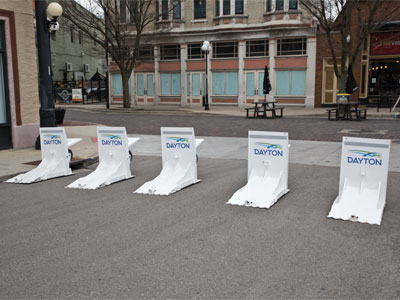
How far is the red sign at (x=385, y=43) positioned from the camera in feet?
87.5

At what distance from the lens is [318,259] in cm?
424

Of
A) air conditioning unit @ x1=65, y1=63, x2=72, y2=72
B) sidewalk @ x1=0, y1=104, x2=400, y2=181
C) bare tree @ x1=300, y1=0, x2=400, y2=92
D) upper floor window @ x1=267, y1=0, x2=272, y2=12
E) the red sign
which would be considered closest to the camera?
sidewalk @ x1=0, y1=104, x2=400, y2=181

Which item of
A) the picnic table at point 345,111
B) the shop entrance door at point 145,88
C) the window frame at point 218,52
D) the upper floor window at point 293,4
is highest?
the upper floor window at point 293,4

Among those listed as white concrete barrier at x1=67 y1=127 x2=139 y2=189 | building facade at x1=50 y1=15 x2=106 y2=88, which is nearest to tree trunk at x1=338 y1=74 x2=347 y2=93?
white concrete barrier at x1=67 y1=127 x2=139 y2=189

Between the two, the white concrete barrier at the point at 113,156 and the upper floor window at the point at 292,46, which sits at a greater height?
the upper floor window at the point at 292,46

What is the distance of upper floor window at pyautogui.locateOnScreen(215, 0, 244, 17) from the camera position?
30.4 metres

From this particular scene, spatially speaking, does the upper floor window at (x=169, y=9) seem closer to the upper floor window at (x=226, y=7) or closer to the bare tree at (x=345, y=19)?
the upper floor window at (x=226, y=7)

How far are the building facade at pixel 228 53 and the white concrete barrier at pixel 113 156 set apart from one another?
874 inches

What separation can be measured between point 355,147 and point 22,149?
9080 millimetres

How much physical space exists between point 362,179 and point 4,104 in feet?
31.6

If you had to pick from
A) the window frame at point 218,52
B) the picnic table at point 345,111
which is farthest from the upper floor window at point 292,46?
the picnic table at point 345,111

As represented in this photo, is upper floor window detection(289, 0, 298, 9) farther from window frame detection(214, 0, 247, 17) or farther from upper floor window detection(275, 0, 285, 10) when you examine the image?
window frame detection(214, 0, 247, 17)

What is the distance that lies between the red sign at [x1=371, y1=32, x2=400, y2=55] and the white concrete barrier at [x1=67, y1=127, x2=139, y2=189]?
23370mm

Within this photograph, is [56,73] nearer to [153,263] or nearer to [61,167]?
[61,167]
